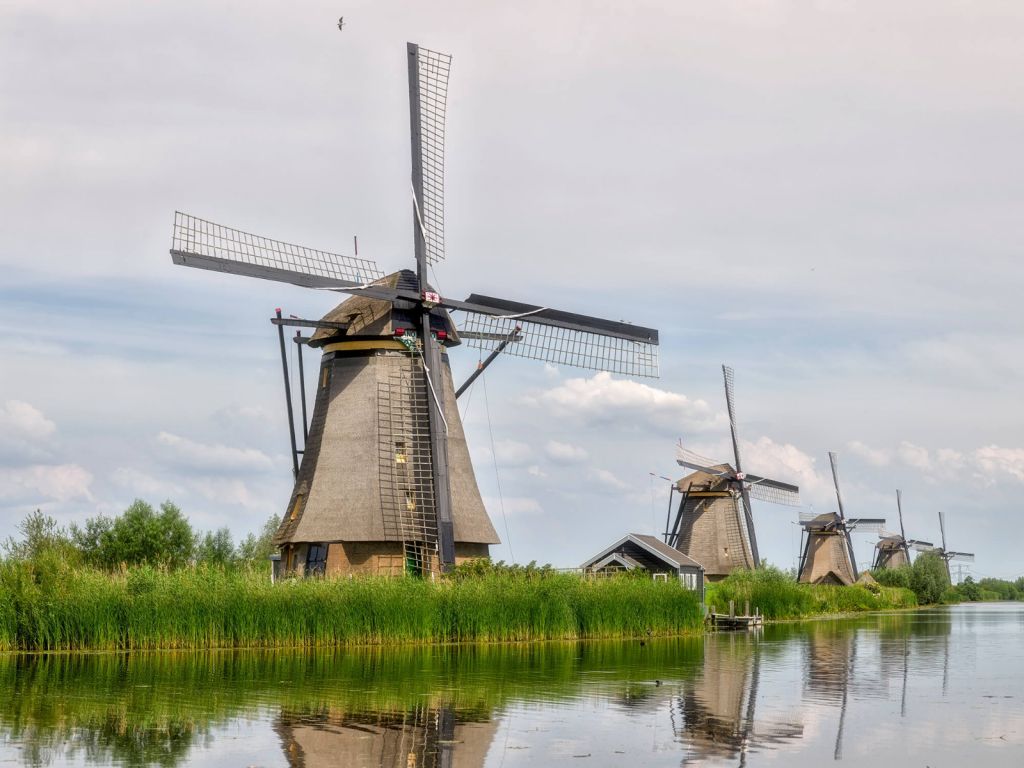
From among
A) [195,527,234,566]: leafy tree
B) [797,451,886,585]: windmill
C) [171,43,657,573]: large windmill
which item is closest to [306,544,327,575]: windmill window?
[171,43,657,573]: large windmill

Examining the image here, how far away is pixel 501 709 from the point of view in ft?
47.2

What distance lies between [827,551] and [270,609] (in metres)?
49.3

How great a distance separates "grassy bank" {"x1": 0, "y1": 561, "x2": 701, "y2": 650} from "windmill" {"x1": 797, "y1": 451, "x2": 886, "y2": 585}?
41085 millimetres

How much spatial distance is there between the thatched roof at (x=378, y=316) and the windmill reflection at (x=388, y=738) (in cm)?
1472

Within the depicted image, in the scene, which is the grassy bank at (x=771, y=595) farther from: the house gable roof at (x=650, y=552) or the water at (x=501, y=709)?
the water at (x=501, y=709)

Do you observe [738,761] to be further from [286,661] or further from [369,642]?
[369,642]

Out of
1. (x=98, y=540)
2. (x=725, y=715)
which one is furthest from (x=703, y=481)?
(x=725, y=715)

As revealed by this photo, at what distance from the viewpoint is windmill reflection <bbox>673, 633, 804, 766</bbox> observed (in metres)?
11.8

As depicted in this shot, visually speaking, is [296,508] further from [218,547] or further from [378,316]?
[218,547]

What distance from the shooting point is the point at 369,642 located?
23.2 m

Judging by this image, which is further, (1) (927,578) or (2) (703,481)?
(1) (927,578)

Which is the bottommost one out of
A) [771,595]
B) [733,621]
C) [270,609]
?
[733,621]

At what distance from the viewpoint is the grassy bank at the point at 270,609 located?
2083cm

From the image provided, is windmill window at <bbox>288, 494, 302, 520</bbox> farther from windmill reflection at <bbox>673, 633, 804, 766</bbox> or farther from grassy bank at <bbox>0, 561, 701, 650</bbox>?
windmill reflection at <bbox>673, 633, 804, 766</bbox>
